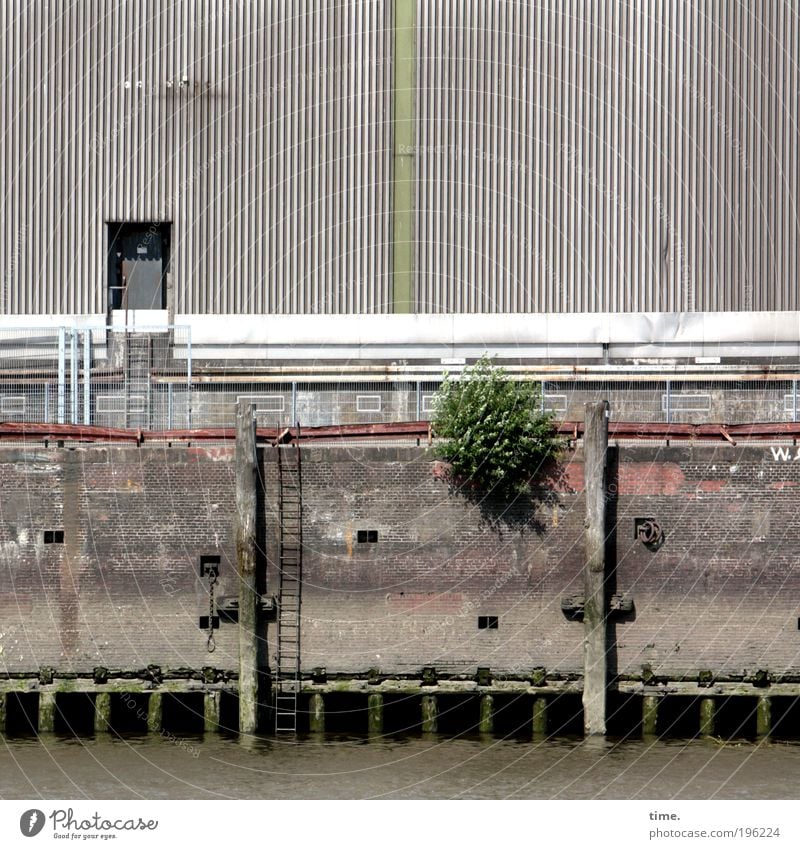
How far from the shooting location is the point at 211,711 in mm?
33438

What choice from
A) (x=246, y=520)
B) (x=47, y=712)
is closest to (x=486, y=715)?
(x=246, y=520)

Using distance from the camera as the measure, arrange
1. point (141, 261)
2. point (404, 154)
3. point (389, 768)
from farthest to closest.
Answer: point (141, 261) < point (404, 154) < point (389, 768)

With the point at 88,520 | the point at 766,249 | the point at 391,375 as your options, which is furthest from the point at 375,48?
the point at 88,520

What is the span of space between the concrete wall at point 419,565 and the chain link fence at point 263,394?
6.76m

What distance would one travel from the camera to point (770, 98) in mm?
44750

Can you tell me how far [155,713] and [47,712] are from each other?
2.21 metres

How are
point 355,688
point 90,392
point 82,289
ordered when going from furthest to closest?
point 82,289 < point 90,392 < point 355,688

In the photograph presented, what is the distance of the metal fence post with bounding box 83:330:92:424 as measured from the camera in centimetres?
3928

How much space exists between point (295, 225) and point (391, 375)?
16.3 feet

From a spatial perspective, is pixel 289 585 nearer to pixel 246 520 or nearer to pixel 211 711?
pixel 246 520

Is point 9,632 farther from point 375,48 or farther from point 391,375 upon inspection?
point 375,48
